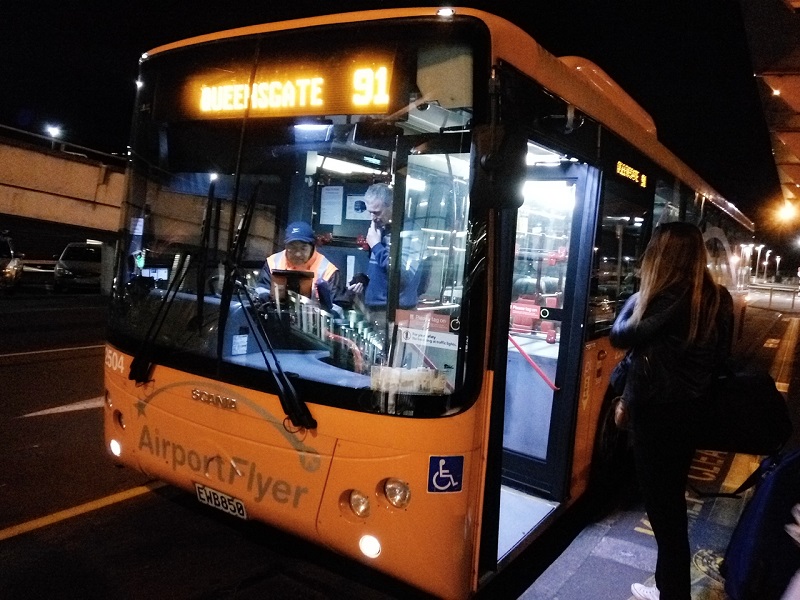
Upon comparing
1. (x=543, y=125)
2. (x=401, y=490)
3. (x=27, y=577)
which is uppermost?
(x=543, y=125)

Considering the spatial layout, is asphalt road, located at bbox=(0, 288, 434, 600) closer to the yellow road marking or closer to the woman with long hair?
the yellow road marking

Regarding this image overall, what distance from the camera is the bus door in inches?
163

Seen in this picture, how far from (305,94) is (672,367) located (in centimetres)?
219

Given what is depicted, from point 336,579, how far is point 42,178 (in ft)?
56.0

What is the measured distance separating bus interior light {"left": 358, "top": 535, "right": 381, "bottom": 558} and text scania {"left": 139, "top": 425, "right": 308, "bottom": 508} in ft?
1.16

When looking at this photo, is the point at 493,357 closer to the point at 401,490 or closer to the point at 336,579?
the point at 401,490

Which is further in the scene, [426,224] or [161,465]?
[161,465]

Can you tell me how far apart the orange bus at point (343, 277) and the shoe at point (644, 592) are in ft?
2.00

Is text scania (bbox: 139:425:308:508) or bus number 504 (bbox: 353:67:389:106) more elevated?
bus number 504 (bbox: 353:67:389:106)

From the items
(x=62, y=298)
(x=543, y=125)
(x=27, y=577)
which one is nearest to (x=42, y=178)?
(x=62, y=298)

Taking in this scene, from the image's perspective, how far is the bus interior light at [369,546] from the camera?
112 inches

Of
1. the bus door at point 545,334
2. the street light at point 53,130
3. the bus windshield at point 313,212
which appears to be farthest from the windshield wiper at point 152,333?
the street light at point 53,130

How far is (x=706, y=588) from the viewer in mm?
3686

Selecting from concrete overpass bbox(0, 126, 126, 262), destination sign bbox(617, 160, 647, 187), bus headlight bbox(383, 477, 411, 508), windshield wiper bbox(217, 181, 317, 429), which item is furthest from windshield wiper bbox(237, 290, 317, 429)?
concrete overpass bbox(0, 126, 126, 262)
